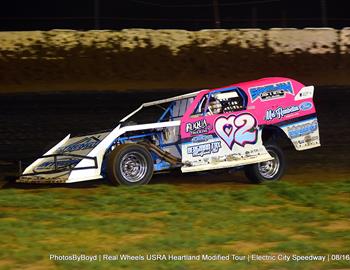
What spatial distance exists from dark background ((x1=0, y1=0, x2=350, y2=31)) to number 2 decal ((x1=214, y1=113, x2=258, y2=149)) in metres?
12.6

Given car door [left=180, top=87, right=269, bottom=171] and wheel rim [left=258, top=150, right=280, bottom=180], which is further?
wheel rim [left=258, top=150, right=280, bottom=180]

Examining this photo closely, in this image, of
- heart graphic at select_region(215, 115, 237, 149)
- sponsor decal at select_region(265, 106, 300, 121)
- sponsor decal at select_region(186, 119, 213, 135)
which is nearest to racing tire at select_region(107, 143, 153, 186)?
sponsor decal at select_region(186, 119, 213, 135)

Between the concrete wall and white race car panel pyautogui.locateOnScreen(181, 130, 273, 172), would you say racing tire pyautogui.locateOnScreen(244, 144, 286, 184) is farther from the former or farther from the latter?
the concrete wall

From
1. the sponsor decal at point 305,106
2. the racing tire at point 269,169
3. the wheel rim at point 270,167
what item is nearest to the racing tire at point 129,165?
the racing tire at point 269,169

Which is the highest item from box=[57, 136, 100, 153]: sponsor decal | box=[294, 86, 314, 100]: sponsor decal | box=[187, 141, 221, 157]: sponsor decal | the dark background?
the dark background

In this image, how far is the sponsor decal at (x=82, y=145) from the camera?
33.0ft

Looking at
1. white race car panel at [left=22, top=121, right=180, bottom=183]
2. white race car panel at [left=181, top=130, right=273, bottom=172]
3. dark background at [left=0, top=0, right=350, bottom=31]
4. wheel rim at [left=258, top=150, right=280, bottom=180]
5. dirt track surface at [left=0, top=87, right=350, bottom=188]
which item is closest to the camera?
white race car panel at [left=22, top=121, right=180, bottom=183]

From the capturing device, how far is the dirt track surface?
11.5 metres

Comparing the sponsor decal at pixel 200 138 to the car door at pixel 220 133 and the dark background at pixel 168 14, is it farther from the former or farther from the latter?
the dark background at pixel 168 14

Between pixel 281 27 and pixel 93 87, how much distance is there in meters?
7.44

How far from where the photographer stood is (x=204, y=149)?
33.9ft

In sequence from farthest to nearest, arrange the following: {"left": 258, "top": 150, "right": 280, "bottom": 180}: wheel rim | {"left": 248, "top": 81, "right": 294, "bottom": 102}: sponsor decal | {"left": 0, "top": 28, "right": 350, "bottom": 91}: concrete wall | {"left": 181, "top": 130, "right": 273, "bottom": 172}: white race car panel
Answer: {"left": 0, "top": 28, "right": 350, "bottom": 91}: concrete wall → {"left": 258, "top": 150, "right": 280, "bottom": 180}: wheel rim → {"left": 248, "top": 81, "right": 294, "bottom": 102}: sponsor decal → {"left": 181, "top": 130, "right": 273, "bottom": 172}: white race car panel

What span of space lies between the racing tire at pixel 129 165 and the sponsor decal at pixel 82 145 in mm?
432

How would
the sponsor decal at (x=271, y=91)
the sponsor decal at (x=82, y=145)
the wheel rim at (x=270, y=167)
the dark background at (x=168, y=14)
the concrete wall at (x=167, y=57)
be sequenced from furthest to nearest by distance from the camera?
the dark background at (x=168, y=14), the concrete wall at (x=167, y=57), the wheel rim at (x=270, y=167), the sponsor decal at (x=271, y=91), the sponsor decal at (x=82, y=145)
